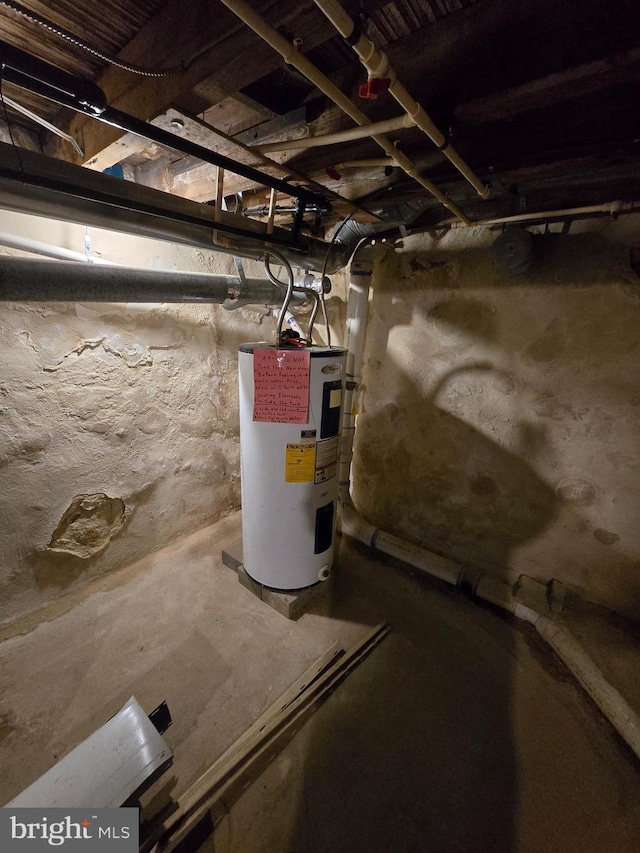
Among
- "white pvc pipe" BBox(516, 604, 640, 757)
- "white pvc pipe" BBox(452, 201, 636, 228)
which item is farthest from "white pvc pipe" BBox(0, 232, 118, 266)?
"white pvc pipe" BBox(516, 604, 640, 757)

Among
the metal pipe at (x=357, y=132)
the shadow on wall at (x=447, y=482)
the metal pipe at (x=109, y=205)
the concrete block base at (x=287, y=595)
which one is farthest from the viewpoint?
the shadow on wall at (x=447, y=482)

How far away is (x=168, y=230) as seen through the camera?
1.31 metres

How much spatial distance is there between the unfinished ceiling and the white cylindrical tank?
0.72 metres

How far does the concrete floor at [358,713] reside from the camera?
1045 mm

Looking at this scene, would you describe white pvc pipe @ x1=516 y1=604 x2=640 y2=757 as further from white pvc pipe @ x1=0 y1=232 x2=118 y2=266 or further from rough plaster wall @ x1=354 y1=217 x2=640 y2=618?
white pvc pipe @ x1=0 y1=232 x2=118 y2=266

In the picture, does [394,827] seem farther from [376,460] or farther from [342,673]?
[376,460]

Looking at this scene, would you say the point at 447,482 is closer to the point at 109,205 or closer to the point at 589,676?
the point at 589,676

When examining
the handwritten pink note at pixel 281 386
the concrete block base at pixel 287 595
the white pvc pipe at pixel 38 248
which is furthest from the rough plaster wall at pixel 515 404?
the white pvc pipe at pixel 38 248

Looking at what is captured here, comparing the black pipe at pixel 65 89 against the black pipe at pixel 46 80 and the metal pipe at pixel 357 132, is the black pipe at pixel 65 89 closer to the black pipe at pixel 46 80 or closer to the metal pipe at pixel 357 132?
the black pipe at pixel 46 80

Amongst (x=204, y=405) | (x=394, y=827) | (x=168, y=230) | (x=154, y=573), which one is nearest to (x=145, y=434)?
(x=204, y=405)

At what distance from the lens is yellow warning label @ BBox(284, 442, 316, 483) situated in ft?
5.13

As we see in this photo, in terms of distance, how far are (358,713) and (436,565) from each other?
0.93 metres

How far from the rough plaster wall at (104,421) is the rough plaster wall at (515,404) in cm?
107

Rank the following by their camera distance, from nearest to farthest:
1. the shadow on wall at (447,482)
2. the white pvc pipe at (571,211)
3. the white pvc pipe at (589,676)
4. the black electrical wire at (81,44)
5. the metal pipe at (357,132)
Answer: the black electrical wire at (81,44) < the metal pipe at (357,132) < the white pvc pipe at (589,676) < the white pvc pipe at (571,211) < the shadow on wall at (447,482)
